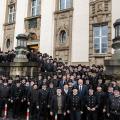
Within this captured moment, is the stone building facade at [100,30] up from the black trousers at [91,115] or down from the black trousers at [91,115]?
up

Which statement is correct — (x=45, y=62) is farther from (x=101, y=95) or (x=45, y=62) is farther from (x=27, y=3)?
(x=27, y=3)

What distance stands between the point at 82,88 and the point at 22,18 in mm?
18427

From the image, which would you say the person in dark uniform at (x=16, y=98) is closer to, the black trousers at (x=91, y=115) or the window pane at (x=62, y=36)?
the black trousers at (x=91, y=115)

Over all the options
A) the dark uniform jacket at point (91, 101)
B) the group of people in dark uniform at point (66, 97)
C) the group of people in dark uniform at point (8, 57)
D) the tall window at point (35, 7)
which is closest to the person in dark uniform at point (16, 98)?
the group of people in dark uniform at point (66, 97)

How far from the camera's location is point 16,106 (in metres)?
14.2

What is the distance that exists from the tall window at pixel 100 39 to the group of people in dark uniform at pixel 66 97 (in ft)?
22.8

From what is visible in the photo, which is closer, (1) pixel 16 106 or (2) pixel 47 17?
(1) pixel 16 106

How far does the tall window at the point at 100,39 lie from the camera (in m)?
22.5

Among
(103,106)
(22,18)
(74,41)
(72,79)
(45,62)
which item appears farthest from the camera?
(22,18)

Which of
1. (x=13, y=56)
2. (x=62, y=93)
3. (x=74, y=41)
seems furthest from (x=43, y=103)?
(x=74, y=41)

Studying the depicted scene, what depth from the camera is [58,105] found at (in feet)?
37.4

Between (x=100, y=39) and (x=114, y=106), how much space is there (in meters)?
12.9

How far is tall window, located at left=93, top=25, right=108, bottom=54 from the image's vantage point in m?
22.5

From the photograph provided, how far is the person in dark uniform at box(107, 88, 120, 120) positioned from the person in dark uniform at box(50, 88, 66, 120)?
1.67 meters
